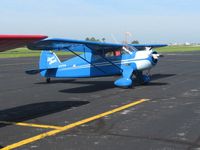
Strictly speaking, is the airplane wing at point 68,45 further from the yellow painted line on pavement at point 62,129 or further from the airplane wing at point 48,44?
the yellow painted line on pavement at point 62,129

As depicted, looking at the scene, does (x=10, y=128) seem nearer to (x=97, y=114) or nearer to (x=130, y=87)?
(x=97, y=114)

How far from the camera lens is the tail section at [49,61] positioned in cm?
1614

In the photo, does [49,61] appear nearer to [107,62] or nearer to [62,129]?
[107,62]

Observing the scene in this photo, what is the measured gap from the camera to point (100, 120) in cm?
793

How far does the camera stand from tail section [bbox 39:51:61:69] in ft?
53.0

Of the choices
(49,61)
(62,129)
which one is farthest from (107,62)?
(62,129)

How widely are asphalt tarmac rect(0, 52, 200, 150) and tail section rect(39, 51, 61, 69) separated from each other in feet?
10.7

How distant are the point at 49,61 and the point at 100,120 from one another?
901 centimetres

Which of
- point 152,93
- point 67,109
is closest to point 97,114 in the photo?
point 67,109

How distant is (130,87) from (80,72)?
2.54m

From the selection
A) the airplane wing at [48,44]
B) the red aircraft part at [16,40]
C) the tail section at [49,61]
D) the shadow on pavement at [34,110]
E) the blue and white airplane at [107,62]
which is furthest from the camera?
the tail section at [49,61]

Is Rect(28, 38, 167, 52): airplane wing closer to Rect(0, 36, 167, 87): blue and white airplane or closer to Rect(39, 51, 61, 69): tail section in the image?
Rect(0, 36, 167, 87): blue and white airplane

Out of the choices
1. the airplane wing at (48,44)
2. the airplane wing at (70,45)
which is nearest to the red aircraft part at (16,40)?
the airplane wing at (48,44)

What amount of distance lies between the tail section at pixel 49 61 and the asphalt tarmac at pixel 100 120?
3.26 m
